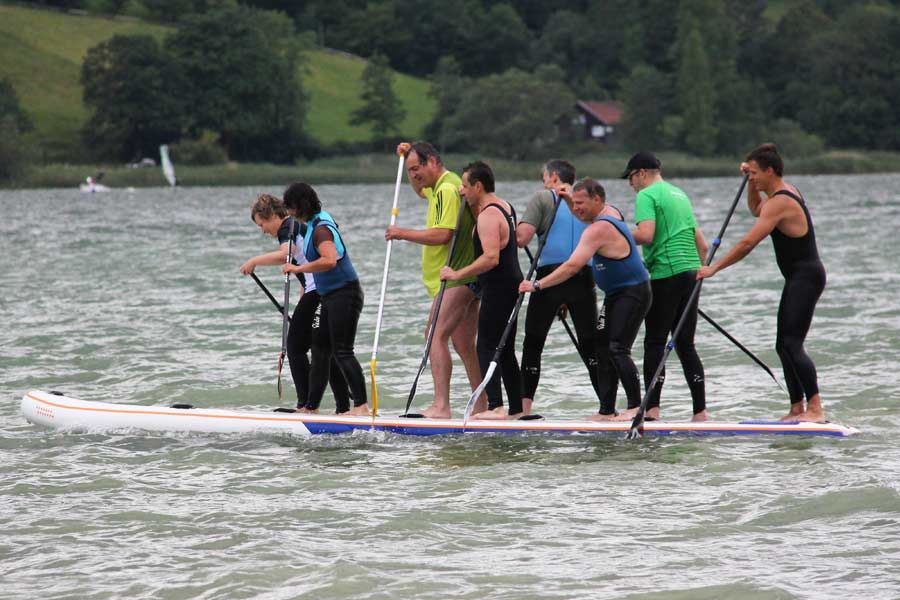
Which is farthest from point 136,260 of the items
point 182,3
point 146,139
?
point 182,3

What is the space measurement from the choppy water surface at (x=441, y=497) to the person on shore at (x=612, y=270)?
84 cm

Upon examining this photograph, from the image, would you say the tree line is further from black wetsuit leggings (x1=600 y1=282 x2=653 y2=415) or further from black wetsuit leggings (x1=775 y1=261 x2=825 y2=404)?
black wetsuit leggings (x1=775 y1=261 x2=825 y2=404)

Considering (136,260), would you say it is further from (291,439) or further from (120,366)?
(291,439)

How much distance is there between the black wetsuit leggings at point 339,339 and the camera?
11281mm

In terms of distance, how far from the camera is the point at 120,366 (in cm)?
Result: 1664

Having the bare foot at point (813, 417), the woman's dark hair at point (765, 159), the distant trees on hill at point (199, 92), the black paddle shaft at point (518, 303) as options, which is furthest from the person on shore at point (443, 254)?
the distant trees on hill at point (199, 92)

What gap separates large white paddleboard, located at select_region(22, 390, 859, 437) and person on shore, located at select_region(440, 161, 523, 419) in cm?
31

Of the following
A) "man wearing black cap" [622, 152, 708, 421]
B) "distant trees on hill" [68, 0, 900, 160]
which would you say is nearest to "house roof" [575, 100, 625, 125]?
"distant trees on hill" [68, 0, 900, 160]

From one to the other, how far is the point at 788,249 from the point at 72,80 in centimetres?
12318

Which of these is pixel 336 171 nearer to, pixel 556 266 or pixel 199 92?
pixel 199 92

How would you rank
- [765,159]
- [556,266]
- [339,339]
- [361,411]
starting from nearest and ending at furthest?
[765,159] < [556,266] < [339,339] < [361,411]

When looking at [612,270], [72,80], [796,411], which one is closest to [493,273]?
[612,270]

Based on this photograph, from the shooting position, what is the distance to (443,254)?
36.9 feet

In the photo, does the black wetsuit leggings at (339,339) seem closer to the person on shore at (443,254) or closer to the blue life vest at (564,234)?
the person on shore at (443,254)
